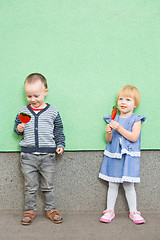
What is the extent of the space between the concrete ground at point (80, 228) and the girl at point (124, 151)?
0.09 meters

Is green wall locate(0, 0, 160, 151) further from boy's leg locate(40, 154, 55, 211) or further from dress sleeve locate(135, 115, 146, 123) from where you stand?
boy's leg locate(40, 154, 55, 211)

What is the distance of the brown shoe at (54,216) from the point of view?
6.44 ft

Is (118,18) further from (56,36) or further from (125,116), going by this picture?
(125,116)

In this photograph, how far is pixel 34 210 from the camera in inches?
82.0

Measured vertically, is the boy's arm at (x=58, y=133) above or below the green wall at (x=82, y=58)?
below

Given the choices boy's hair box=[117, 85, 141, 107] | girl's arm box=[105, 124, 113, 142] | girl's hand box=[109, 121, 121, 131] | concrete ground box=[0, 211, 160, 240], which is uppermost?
boy's hair box=[117, 85, 141, 107]

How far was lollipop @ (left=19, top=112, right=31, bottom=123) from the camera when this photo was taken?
1.96m

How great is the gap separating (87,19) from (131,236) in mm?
1674

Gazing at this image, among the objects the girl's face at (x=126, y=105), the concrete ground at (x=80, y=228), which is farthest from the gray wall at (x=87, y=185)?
the girl's face at (x=126, y=105)

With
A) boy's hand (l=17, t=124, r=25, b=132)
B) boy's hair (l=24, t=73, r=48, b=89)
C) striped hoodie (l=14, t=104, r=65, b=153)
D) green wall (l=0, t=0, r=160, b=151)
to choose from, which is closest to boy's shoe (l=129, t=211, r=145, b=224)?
green wall (l=0, t=0, r=160, b=151)

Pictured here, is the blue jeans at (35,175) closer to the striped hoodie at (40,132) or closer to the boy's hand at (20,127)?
the striped hoodie at (40,132)

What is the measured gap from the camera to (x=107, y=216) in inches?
79.4

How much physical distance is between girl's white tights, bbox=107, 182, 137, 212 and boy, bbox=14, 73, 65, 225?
0.43 meters

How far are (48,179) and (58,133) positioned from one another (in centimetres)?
37
